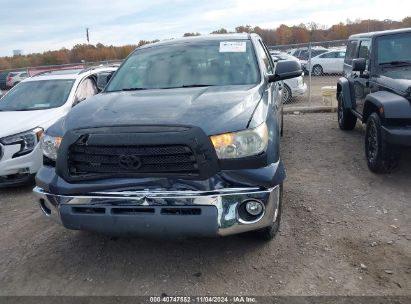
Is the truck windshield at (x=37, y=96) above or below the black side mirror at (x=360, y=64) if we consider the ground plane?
below

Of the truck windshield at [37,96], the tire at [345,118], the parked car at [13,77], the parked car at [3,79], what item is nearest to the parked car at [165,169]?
the truck windshield at [37,96]

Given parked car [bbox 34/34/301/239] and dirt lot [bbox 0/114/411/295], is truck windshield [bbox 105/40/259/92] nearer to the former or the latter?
parked car [bbox 34/34/301/239]

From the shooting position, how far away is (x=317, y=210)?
4273 millimetres

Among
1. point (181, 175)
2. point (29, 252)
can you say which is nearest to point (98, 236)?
point (29, 252)

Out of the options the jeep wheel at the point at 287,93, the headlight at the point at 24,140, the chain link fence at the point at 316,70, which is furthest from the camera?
the chain link fence at the point at 316,70

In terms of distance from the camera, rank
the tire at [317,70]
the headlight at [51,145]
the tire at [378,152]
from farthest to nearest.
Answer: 1. the tire at [317,70]
2. the tire at [378,152]
3. the headlight at [51,145]

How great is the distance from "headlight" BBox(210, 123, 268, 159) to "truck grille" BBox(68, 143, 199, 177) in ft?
0.69

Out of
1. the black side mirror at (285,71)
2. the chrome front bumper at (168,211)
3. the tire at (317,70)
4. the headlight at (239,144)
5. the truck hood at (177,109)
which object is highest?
the black side mirror at (285,71)

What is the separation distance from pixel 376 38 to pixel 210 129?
407 cm

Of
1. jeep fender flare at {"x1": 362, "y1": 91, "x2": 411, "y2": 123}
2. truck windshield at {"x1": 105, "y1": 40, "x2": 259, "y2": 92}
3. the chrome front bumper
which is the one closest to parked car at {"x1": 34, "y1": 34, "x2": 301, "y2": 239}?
the chrome front bumper

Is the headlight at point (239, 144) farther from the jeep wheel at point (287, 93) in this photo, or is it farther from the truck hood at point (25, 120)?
the jeep wheel at point (287, 93)

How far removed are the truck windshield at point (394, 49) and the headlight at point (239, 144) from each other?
140 inches

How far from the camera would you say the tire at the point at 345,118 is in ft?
24.4

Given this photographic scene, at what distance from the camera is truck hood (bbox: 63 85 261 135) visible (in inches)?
118
